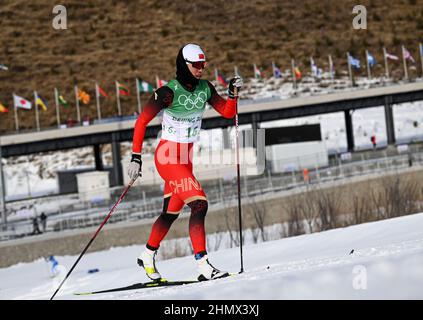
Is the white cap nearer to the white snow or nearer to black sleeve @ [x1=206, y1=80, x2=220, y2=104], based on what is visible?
black sleeve @ [x1=206, y1=80, x2=220, y2=104]

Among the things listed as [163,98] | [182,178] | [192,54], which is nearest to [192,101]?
[163,98]

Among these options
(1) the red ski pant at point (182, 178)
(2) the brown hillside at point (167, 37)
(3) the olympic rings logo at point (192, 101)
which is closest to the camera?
(3) the olympic rings logo at point (192, 101)

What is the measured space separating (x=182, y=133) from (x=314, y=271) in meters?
2.10

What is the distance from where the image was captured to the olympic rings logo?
7059 millimetres

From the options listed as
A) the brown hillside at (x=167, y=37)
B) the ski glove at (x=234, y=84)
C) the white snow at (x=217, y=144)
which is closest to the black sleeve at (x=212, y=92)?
the ski glove at (x=234, y=84)

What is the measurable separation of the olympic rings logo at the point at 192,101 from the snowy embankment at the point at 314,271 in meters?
1.54

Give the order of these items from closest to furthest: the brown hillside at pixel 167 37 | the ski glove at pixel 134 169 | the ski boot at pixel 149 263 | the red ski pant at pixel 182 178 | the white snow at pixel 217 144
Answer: the ski glove at pixel 134 169 → the red ski pant at pixel 182 178 → the ski boot at pixel 149 263 → the white snow at pixel 217 144 → the brown hillside at pixel 167 37

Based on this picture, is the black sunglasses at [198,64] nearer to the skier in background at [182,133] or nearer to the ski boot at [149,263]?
the skier in background at [182,133]

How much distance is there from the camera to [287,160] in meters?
47.8

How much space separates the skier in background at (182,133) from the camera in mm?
7016

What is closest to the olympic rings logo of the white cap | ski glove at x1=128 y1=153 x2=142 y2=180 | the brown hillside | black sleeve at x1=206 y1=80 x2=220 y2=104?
black sleeve at x1=206 y1=80 x2=220 y2=104
